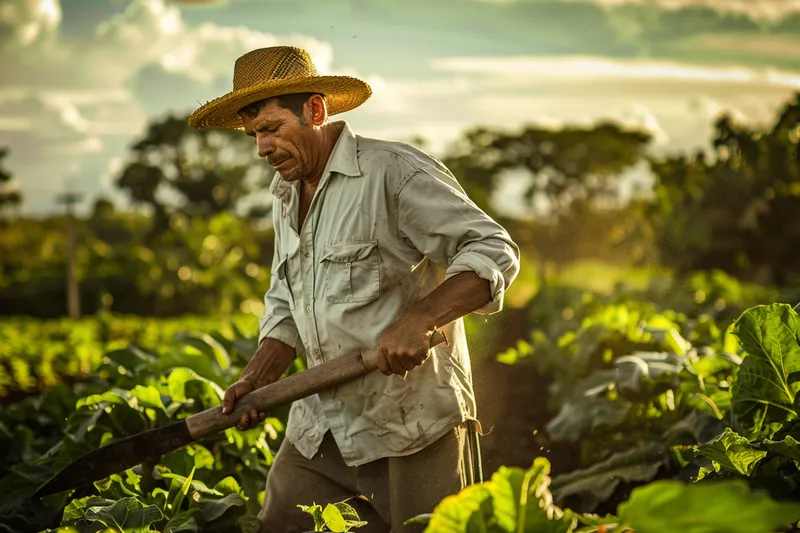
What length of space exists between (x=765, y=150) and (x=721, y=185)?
989 mm

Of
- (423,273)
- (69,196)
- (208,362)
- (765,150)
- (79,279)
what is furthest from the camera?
(79,279)

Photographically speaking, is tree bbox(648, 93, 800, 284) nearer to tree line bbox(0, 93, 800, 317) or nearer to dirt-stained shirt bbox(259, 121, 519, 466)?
tree line bbox(0, 93, 800, 317)

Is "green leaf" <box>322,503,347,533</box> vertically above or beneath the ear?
beneath

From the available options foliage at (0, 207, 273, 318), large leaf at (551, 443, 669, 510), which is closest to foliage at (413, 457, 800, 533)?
large leaf at (551, 443, 669, 510)

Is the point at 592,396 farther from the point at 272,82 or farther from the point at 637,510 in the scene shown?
the point at 637,510

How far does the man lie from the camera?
279 centimetres

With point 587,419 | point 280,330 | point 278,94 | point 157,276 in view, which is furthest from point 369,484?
point 157,276

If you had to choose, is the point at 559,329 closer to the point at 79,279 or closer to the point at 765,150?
the point at 765,150

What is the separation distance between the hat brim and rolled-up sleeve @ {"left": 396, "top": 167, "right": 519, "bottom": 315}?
1.46 ft

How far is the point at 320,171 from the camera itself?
301 centimetres

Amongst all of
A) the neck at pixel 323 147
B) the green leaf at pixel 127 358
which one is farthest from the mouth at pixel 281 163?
the green leaf at pixel 127 358

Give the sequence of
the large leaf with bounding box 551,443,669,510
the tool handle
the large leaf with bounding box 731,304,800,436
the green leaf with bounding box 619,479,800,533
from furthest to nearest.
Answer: the large leaf with bounding box 551,443,669,510
the tool handle
the large leaf with bounding box 731,304,800,436
the green leaf with bounding box 619,479,800,533

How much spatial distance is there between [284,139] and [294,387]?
0.74 metres

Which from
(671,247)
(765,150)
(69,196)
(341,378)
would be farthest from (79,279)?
(341,378)
